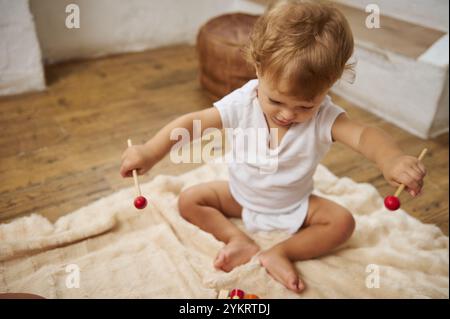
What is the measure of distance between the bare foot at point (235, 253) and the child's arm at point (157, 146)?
25cm

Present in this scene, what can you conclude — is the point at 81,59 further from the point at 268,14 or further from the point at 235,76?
the point at 268,14

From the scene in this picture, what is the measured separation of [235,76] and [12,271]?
0.66 metres

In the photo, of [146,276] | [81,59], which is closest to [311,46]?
[146,276]

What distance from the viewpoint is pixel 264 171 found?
0.86 m

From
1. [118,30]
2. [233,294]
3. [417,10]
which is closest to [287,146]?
[233,294]

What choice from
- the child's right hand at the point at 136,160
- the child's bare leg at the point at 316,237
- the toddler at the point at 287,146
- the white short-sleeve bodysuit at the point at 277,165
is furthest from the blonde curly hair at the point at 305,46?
the child's bare leg at the point at 316,237

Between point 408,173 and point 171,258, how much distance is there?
497 mm

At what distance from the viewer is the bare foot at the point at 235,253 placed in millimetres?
865

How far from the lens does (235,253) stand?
876 mm

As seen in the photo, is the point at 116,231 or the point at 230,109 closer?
the point at 230,109

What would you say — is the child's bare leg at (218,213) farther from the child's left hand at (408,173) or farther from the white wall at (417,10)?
the white wall at (417,10)

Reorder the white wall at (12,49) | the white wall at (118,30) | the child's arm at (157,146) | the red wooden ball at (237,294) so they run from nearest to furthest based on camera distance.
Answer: the white wall at (12,49)
the child's arm at (157,146)
the red wooden ball at (237,294)
the white wall at (118,30)

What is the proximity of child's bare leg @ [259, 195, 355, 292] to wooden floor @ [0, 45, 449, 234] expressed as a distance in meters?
0.32

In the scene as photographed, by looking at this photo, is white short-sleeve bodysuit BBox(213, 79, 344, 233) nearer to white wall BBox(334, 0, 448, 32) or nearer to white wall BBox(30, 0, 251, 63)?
white wall BBox(334, 0, 448, 32)
